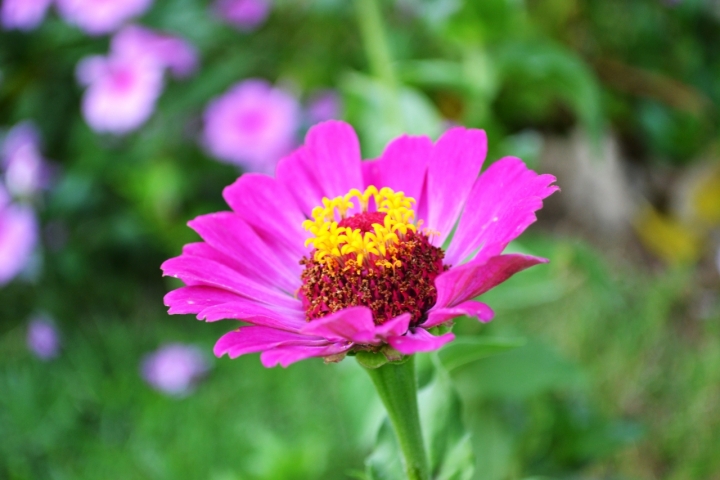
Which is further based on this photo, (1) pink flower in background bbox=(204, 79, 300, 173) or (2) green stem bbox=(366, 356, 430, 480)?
(1) pink flower in background bbox=(204, 79, 300, 173)

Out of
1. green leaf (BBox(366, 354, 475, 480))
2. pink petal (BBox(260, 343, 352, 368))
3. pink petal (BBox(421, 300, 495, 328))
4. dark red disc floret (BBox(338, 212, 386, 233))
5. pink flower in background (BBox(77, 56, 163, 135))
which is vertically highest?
pink flower in background (BBox(77, 56, 163, 135))

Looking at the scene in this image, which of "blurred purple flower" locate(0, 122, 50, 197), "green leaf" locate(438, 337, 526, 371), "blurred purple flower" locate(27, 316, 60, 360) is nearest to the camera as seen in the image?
"green leaf" locate(438, 337, 526, 371)

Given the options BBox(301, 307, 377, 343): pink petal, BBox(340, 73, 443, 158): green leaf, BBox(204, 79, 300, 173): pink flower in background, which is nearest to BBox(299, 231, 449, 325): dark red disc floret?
BBox(301, 307, 377, 343): pink petal

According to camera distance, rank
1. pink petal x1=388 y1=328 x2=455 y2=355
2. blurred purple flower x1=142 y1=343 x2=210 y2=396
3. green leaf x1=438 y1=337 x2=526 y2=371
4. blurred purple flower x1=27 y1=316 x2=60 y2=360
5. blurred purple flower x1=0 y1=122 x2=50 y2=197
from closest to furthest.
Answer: pink petal x1=388 y1=328 x2=455 y2=355 → green leaf x1=438 y1=337 x2=526 y2=371 → blurred purple flower x1=142 y1=343 x2=210 y2=396 → blurred purple flower x1=27 y1=316 x2=60 y2=360 → blurred purple flower x1=0 y1=122 x2=50 y2=197

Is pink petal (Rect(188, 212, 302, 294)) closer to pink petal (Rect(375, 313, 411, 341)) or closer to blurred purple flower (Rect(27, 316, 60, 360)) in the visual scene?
pink petal (Rect(375, 313, 411, 341))

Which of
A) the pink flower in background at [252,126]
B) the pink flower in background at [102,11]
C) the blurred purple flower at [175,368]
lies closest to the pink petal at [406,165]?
the blurred purple flower at [175,368]

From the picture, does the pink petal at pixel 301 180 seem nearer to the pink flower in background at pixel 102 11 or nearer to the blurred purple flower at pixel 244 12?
the pink flower in background at pixel 102 11

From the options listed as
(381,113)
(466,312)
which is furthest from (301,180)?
(381,113)

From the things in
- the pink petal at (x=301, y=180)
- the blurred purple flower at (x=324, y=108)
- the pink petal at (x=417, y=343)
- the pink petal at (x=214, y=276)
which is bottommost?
the pink petal at (x=417, y=343)

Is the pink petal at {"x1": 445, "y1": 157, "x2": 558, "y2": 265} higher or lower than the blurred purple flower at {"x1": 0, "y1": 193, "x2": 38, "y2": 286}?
lower
